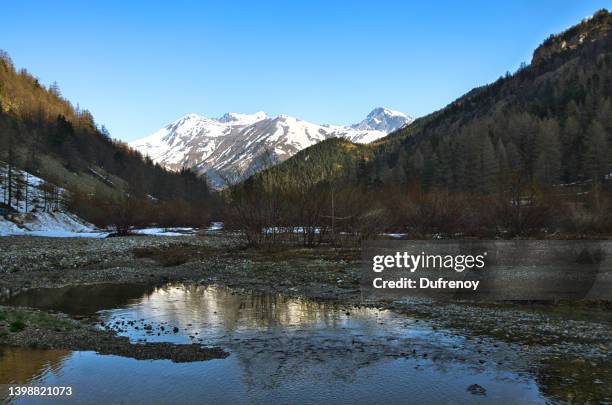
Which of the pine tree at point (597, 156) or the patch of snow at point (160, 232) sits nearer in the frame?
the patch of snow at point (160, 232)

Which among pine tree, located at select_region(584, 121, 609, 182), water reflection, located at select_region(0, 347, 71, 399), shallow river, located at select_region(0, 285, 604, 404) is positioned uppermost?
pine tree, located at select_region(584, 121, 609, 182)

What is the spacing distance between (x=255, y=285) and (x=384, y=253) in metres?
26.2

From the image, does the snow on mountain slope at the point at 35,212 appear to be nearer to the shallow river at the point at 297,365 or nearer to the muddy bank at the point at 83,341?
the muddy bank at the point at 83,341

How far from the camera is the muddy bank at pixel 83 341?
1568 cm

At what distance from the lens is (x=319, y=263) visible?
43.1 m

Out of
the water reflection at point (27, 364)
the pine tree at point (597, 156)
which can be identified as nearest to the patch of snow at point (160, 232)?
the water reflection at point (27, 364)

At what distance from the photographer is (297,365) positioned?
14.6m

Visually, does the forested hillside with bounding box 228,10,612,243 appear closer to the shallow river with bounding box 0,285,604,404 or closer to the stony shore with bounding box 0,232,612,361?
the stony shore with bounding box 0,232,612,361

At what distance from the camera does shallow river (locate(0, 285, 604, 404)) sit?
1223 centimetres

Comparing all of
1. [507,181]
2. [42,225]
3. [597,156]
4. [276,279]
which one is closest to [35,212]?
[42,225]

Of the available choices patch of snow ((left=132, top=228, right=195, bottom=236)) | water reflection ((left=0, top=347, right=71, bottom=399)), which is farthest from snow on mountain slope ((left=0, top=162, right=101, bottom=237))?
water reflection ((left=0, top=347, right=71, bottom=399))

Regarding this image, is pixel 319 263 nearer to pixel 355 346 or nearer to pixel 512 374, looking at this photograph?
pixel 355 346

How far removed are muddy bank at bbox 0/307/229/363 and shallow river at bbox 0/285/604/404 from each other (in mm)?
536

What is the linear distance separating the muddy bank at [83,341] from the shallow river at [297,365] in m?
0.54
